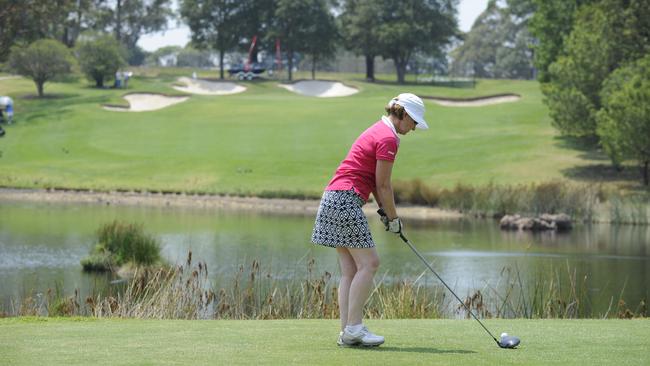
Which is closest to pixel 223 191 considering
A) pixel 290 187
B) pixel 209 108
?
pixel 290 187

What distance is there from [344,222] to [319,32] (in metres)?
82.3

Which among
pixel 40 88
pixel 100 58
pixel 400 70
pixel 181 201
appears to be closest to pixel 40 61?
pixel 40 88

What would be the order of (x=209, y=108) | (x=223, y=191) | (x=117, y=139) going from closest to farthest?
(x=223, y=191), (x=117, y=139), (x=209, y=108)

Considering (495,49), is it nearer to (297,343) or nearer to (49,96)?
(49,96)

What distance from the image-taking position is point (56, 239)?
2784cm

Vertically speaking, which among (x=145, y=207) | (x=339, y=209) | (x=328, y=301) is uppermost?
(x=339, y=209)

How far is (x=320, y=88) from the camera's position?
81312mm

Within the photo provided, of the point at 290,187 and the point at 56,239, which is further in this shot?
the point at 290,187

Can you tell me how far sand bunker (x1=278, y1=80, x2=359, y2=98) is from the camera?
79.6m

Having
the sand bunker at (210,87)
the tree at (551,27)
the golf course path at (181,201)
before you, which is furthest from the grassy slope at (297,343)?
the sand bunker at (210,87)

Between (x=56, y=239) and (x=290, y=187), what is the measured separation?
15513 millimetres

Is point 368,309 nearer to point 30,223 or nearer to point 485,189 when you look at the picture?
point 30,223

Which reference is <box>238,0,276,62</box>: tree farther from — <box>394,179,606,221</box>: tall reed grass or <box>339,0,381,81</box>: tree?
<box>394,179,606,221</box>: tall reed grass

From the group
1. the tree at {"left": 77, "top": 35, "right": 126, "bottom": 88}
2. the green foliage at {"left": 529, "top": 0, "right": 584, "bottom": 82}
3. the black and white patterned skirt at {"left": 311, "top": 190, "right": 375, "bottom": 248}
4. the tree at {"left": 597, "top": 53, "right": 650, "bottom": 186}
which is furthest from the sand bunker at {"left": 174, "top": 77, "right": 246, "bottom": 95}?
the black and white patterned skirt at {"left": 311, "top": 190, "right": 375, "bottom": 248}
